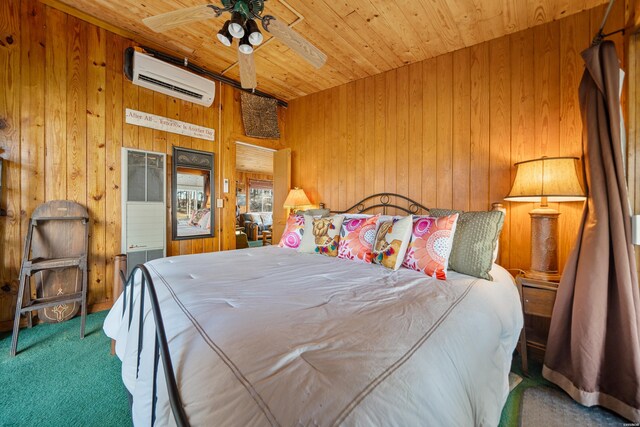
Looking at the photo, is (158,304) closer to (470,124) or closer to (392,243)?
(392,243)

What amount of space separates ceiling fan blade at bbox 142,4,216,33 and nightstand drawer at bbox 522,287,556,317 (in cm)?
275

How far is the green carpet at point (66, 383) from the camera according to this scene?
4.21 feet

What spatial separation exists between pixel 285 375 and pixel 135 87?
10.7 ft

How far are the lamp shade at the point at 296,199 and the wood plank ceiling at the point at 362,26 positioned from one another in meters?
1.49

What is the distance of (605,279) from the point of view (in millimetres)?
1361

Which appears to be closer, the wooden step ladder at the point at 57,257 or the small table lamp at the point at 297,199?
the wooden step ladder at the point at 57,257

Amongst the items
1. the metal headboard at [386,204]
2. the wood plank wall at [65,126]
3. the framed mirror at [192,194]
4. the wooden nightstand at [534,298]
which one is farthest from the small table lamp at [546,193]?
the wood plank wall at [65,126]

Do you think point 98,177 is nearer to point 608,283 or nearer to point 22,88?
point 22,88

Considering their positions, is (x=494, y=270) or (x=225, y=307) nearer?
(x=225, y=307)

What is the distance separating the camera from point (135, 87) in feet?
8.76

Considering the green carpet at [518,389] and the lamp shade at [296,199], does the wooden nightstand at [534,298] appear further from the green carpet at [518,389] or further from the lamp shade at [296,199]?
the lamp shade at [296,199]

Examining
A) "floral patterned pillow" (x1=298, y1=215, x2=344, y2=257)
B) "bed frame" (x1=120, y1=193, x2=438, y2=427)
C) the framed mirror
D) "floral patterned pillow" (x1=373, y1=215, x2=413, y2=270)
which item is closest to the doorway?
the framed mirror

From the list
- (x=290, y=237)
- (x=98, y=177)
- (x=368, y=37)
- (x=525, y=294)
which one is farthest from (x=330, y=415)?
(x=98, y=177)

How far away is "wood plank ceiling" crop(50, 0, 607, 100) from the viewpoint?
1992mm
